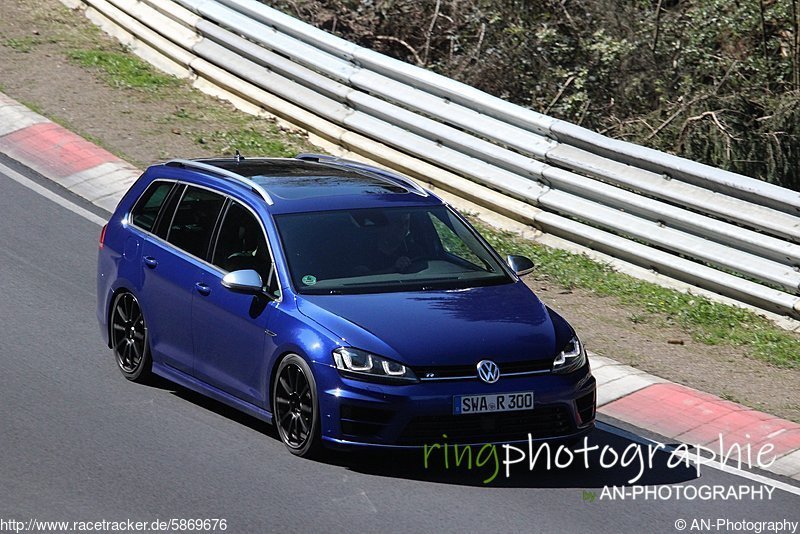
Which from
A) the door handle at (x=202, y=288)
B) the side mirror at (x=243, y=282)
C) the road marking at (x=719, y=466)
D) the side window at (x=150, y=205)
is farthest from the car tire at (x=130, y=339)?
the road marking at (x=719, y=466)

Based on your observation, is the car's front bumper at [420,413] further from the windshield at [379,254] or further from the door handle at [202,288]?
the door handle at [202,288]

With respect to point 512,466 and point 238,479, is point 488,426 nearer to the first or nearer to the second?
point 512,466

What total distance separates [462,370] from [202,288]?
2050mm

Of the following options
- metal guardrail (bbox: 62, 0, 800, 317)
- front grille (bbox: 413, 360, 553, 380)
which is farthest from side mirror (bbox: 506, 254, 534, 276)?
metal guardrail (bbox: 62, 0, 800, 317)

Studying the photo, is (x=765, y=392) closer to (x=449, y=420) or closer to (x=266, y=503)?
(x=449, y=420)

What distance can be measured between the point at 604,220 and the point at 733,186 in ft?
4.58

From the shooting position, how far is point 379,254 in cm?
873

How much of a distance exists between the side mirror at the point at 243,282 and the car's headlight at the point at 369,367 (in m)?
0.87

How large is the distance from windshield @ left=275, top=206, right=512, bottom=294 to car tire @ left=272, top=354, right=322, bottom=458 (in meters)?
0.55

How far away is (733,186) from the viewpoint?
38.9 ft

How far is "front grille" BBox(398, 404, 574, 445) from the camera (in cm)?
767

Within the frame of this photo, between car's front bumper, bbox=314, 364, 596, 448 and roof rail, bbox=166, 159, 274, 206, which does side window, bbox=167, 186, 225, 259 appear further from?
car's front bumper, bbox=314, 364, 596, 448

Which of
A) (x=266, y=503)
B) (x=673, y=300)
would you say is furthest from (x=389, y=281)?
(x=673, y=300)

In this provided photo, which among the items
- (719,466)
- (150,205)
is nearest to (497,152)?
(150,205)
